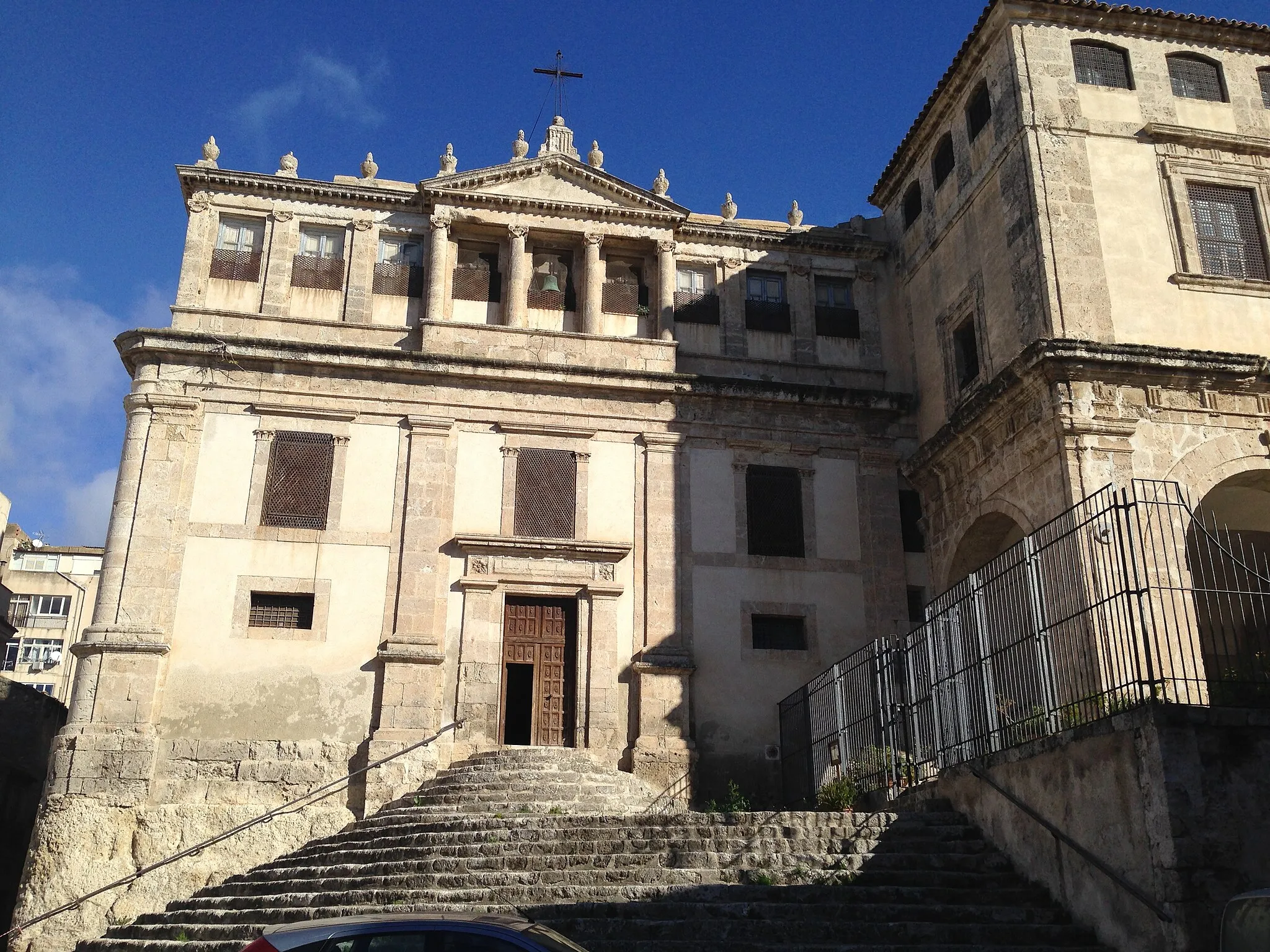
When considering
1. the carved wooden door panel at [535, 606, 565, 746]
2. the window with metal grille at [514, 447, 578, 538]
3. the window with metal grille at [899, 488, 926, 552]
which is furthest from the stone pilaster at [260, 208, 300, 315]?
the window with metal grille at [899, 488, 926, 552]

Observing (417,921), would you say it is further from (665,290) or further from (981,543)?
(665,290)

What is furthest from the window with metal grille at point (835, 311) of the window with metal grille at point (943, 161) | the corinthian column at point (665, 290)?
the corinthian column at point (665, 290)

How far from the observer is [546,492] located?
2156 cm

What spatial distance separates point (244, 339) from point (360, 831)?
32.1ft

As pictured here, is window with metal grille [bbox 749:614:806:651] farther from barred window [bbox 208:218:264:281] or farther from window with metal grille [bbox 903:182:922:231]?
barred window [bbox 208:218:264:281]

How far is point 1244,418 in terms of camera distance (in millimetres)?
18203

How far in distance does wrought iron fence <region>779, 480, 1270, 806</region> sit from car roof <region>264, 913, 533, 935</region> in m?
6.29

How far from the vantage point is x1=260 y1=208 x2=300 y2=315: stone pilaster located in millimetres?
22516

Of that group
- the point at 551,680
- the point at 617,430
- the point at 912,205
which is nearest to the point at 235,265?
the point at 617,430

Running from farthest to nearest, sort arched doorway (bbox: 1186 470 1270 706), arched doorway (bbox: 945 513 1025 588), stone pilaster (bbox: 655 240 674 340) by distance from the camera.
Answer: stone pilaster (bbox: 655 240 674 340) < arched doorway (bbox: 945 513 1025 588) < arched doorway (bbox: 1186 470 1270 706)

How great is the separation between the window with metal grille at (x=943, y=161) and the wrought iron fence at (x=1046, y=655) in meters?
8.23

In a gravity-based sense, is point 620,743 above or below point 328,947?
above

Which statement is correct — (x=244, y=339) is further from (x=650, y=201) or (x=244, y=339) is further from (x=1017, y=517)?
(x=1017, y=517)

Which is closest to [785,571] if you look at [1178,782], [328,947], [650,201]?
[650,201]
